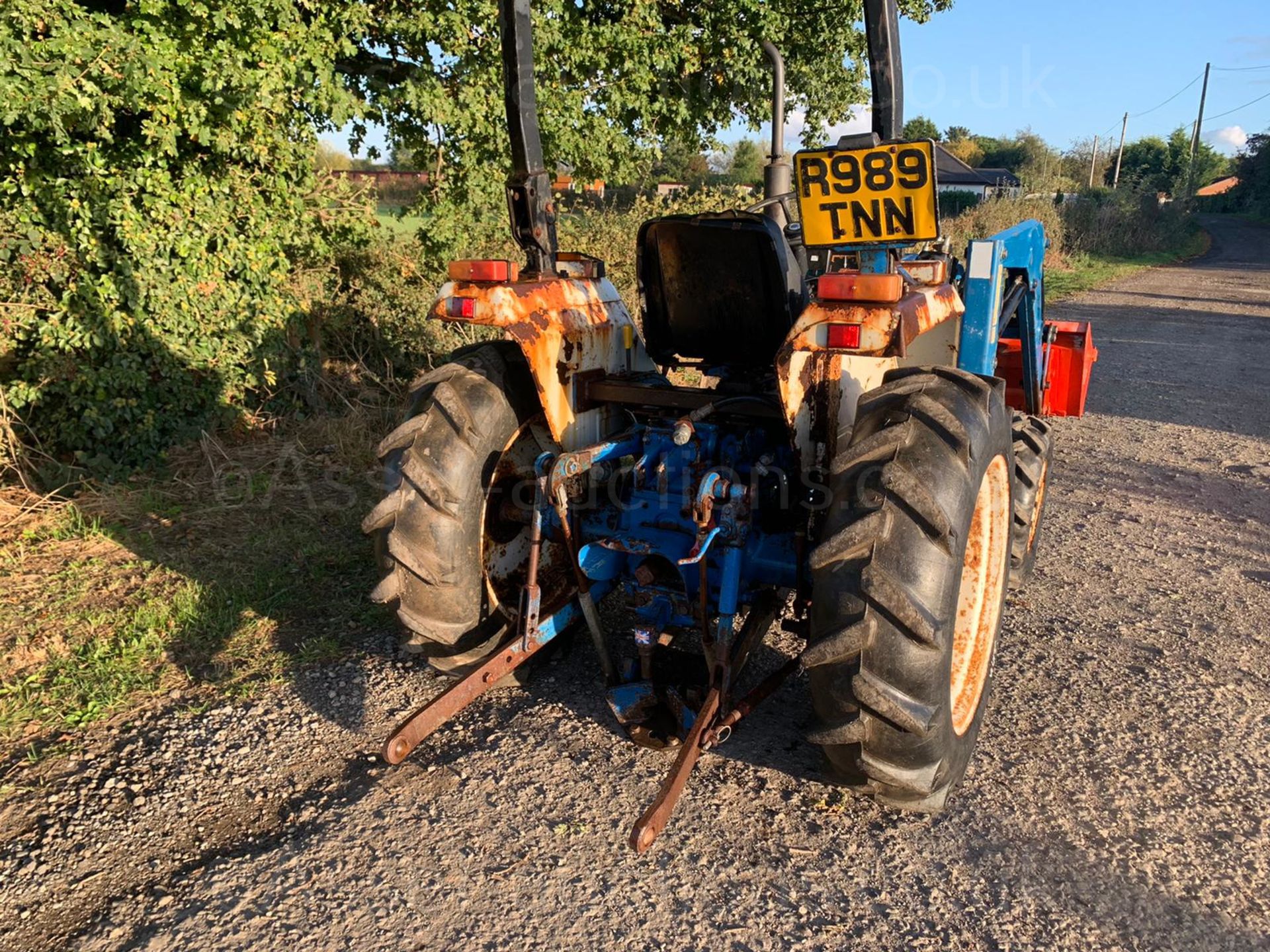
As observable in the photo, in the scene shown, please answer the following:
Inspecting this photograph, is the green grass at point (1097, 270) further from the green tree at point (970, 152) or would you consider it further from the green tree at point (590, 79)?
the green tree at point (970, 152)

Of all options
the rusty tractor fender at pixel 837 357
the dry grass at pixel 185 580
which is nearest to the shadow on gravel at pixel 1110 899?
the rusty tractor fender at pixel 837 357

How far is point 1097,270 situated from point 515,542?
21375 mm

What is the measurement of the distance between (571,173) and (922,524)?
7419mm

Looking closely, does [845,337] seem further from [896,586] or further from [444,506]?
[444,506]

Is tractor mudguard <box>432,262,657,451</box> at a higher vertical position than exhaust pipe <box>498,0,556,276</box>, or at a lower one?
lower

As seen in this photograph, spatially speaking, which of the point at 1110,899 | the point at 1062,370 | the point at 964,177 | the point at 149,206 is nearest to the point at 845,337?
the point at 1110,899

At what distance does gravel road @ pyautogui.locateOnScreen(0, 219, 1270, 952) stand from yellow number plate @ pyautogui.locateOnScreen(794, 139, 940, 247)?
1.78m

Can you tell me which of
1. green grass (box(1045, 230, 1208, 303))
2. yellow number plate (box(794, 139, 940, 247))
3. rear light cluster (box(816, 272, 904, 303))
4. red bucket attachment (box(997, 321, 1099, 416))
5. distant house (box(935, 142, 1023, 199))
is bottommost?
green grass (box(1045, 230, 1208, 303))

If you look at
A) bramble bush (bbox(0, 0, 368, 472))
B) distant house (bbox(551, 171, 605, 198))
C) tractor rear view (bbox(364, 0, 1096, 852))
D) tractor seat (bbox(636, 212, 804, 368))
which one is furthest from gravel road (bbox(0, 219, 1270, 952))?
distant house (bbox(551, 171, 605, 198))

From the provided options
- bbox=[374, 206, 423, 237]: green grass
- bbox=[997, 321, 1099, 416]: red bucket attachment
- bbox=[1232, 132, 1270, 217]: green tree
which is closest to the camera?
bbox=[997, 321, 1099, 416]: red bucket attachment

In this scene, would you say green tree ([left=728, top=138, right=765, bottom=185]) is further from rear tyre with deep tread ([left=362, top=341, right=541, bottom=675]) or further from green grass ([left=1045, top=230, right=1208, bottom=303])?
rear tyre with deep tread ([left=362, top=341, right=541, bottom=675])

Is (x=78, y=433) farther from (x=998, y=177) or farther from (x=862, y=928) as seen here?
(x=998, y=177)

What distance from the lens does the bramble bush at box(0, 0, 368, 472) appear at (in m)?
5.37

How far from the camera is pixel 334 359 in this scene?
309 inches
